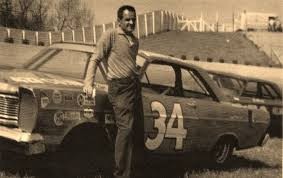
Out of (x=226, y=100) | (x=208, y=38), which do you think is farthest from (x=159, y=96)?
(x=208, y=38)

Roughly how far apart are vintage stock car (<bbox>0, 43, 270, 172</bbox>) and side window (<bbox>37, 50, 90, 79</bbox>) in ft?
0.04

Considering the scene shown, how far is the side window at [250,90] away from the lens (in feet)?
42.0

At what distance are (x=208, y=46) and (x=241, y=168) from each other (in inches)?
1406

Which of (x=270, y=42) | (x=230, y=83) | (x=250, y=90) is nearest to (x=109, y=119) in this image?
(x=230, y=83)

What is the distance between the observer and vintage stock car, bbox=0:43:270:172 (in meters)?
6.18

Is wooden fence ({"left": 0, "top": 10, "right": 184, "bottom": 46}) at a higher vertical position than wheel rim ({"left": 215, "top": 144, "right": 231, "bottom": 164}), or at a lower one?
lower

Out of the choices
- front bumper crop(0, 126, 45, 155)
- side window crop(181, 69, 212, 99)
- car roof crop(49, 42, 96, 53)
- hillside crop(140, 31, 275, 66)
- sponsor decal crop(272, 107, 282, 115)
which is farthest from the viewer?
hillside crop(140, 31, 275, 66)

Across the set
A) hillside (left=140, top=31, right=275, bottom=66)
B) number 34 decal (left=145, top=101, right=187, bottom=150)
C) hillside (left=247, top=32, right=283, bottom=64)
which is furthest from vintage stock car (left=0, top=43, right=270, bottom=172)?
hillside (left=247, top=32, right=283, bottom=64)

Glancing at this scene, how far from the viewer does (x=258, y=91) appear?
13.1 meters

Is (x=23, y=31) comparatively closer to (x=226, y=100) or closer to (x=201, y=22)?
(x=226, y=100)

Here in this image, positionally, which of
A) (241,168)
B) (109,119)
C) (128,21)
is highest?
(128,21)

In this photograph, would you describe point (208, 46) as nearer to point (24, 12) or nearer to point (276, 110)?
point (24, 12)

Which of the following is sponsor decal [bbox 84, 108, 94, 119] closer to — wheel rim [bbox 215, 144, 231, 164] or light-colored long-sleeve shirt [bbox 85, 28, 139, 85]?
light-colored long-sleeve shirt [bbox 85, 28, 139, 85]

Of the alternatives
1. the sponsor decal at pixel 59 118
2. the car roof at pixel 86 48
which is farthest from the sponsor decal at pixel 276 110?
the sponsor decal at pixel 59 118
